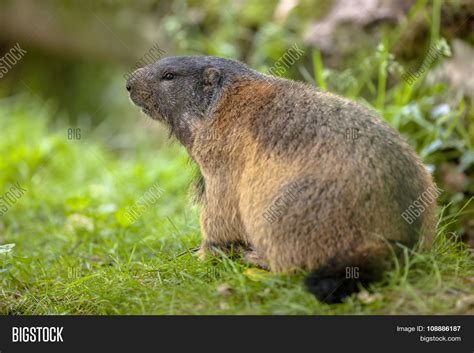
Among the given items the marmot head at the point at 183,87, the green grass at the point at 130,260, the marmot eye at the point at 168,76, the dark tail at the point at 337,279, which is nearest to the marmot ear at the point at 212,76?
the marmot head at the point at 183,87

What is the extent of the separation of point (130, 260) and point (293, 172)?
1.68m

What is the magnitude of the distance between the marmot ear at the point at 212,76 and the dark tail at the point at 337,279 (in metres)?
1.88

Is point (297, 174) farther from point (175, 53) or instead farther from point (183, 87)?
point (175, 53)

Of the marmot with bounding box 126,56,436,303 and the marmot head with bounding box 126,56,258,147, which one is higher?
the marmot head with bounding box 126,56,258,147

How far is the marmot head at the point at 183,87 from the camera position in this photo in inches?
209

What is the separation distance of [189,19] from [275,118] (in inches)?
220

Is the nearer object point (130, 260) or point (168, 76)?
point (130, 260)

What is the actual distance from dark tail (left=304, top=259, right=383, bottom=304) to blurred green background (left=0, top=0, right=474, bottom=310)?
5.19 ft

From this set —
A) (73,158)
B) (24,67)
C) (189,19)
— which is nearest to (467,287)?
(189,19)

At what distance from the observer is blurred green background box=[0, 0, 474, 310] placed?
754 cm

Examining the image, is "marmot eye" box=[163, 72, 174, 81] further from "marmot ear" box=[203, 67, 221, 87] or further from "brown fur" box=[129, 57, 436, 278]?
"marmot ear" box=[203, 67, 221, 87]
